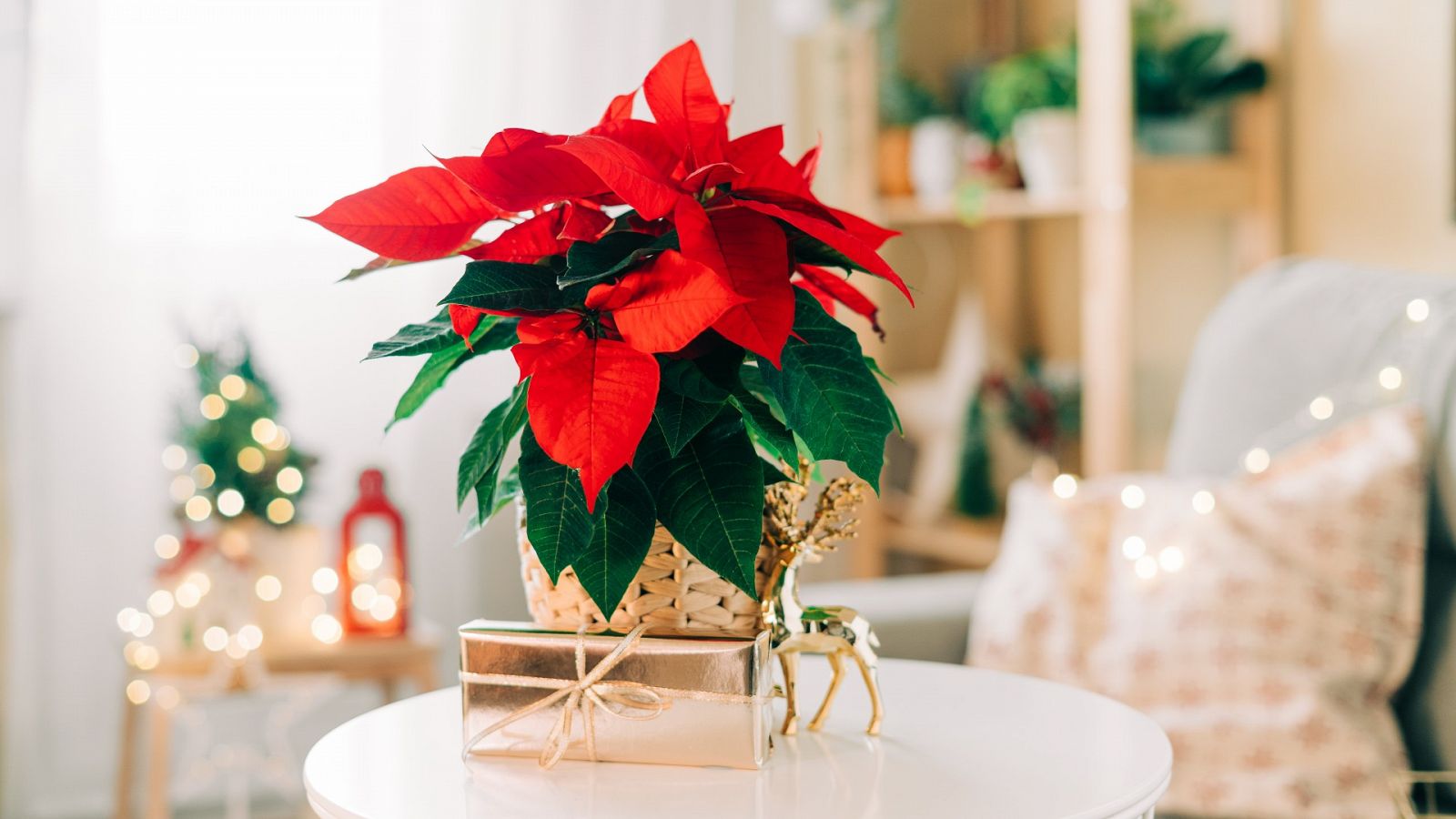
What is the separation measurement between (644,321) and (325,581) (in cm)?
146

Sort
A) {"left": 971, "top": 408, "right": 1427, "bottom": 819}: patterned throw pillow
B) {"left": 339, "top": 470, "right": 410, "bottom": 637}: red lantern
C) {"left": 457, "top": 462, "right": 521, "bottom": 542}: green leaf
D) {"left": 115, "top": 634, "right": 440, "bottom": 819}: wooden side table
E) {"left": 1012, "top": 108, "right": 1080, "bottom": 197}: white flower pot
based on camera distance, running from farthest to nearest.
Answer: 1. {"left": 1012, "top": 108, "right": 1080, "bottom": 197}: white flower pot
2. {"left": 339, "top": 470, "right": 410, "bottom": 637}: red lantern
3. {"left": 115, "top": 634, "right": 440, "bottom": 819}: wooden side table
4. {"left": 971, "top": 408, "right": 1427, "bottom": 819}: patterned throw pillow
5. {"left": 457, "top": 462, "right": 521, "bottom": 542}: green leaf

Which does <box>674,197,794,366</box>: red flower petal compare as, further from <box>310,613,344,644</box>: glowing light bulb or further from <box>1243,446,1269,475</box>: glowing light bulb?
<box>310,613,344,644</box>: glowing light bulb

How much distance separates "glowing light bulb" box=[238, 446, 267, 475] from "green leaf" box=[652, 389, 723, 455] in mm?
1357

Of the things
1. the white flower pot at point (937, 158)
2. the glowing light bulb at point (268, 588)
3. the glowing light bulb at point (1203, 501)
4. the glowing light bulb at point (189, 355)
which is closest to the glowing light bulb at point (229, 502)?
the glowing light bulb at point (268, 588)

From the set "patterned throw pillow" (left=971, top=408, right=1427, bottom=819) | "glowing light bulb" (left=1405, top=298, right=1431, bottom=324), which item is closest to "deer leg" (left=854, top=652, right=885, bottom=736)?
"patterned throw pillow" (left=971, top=408, right=1427, bottom=819)

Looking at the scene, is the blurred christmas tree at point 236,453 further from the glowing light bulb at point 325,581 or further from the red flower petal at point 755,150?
the red flower petal at point 755,150

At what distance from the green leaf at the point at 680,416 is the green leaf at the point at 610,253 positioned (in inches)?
2.9

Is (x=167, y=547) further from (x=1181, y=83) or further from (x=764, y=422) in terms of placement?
(x=1181, y=83)

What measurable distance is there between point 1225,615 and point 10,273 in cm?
196

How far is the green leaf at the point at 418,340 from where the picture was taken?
73cm

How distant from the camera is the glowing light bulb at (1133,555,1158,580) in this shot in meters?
1.42

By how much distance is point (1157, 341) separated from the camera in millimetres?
2406

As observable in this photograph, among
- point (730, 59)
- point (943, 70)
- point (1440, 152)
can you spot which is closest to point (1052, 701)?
point (1440, 152)

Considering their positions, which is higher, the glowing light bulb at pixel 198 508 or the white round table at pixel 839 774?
the glowing light bulb at pixel 198 508
